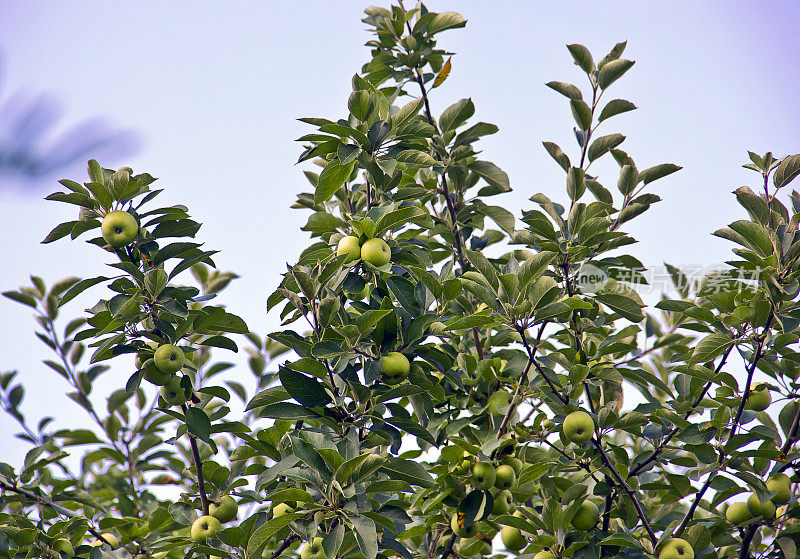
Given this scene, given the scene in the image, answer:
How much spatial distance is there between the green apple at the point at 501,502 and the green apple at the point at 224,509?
1221 mm

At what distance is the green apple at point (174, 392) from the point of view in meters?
2.95

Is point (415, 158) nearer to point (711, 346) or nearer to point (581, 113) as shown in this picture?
point (581, 113)

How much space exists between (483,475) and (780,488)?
1.31 meters

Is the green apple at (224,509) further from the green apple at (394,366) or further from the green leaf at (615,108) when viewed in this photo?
the green leaf at (615,108)

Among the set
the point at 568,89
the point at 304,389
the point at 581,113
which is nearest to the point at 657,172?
the point at 581,113

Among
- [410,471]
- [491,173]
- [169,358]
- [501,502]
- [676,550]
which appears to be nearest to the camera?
[410,471]

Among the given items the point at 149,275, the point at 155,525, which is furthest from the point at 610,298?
the point at 155,525

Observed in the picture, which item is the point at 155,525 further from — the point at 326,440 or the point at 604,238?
the point at 604,238

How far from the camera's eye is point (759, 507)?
2859mm

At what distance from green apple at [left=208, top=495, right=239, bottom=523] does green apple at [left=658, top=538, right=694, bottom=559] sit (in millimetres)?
1894

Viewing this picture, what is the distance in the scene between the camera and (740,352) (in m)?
2.89

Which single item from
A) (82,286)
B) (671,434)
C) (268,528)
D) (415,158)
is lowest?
(268,528)

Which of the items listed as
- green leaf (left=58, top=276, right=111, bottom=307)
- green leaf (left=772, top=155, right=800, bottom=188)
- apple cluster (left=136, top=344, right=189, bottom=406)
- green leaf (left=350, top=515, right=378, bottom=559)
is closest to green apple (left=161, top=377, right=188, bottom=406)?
apple cluster (left=136, top=344, right=189, bottom=406)

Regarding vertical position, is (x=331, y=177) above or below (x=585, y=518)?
above
